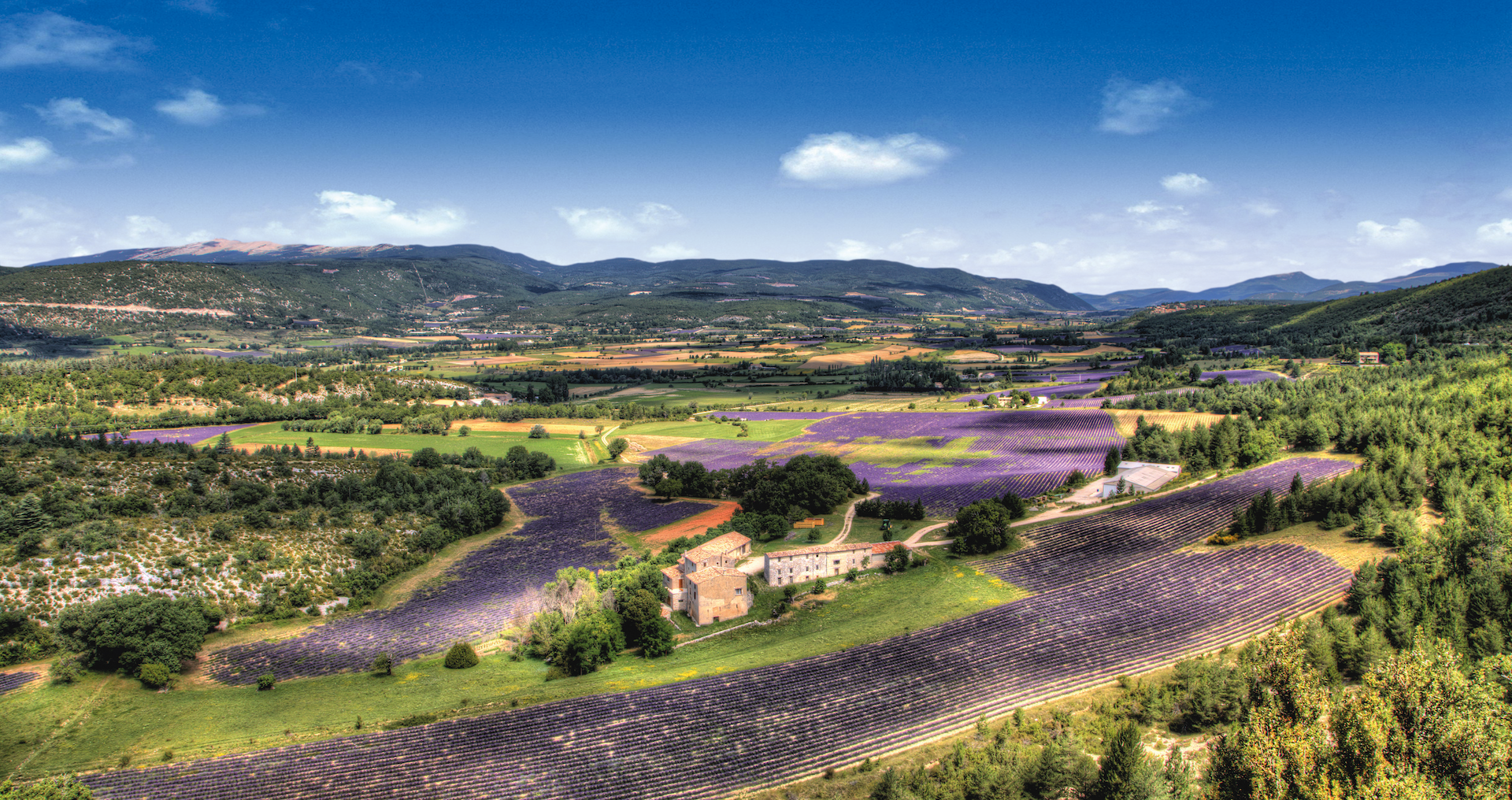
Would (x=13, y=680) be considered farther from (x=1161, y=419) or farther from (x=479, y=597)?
(x=1161, y=419)

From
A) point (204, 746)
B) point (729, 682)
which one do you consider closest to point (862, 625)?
point (729, 682)

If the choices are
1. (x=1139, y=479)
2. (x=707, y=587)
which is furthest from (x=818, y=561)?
(x=1139, y=479)

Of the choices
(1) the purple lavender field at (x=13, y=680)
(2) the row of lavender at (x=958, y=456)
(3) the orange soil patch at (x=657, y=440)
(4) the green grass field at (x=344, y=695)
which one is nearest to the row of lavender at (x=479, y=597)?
(4) the green grass field at (x=344, y=695)

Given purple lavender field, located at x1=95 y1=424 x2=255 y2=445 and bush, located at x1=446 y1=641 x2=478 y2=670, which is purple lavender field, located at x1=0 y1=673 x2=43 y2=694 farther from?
purple lavender field, located at x1=95 y1=424 x2=255 y2=445

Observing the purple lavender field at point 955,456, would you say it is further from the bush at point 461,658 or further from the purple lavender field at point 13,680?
the purple lavender field at point 13,680

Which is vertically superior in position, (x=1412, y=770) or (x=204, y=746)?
(x=1412, y=770)

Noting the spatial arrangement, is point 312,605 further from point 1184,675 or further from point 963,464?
point 963,464

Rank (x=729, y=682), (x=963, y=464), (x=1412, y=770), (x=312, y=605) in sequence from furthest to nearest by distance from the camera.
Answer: (x=963, y=464)
(x=312, y=605)
(x=729, y=682)
(x=1412, y=770)

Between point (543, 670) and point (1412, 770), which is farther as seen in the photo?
point (543, 670)
